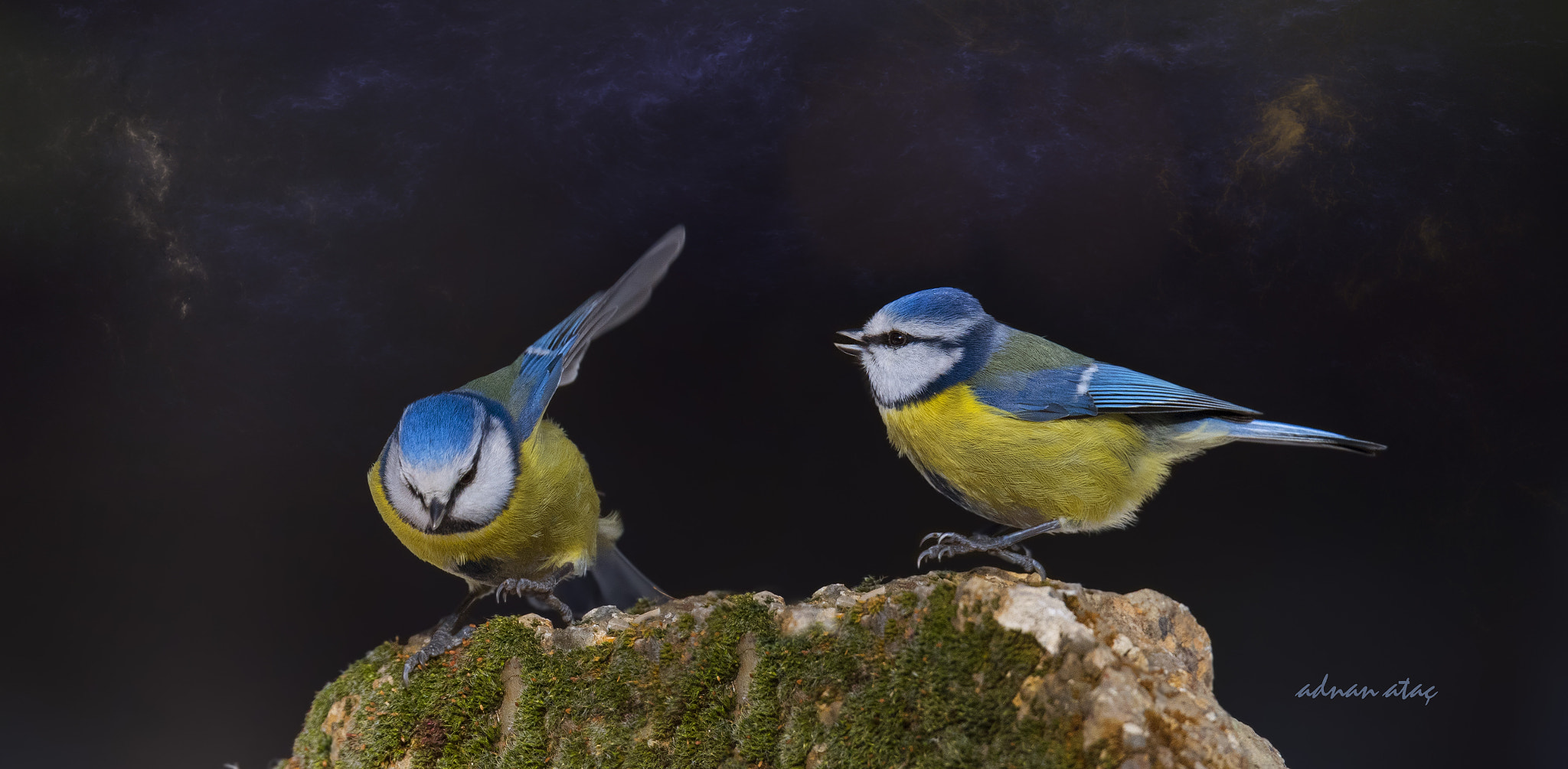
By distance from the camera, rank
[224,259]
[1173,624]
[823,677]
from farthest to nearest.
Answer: [224,259] < [1173,624] < [823,677]

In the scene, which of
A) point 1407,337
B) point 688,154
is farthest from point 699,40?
point 1407,337

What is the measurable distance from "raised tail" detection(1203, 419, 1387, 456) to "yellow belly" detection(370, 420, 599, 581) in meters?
1.72

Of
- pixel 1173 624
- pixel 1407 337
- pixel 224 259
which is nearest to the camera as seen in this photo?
pixel 1173 624

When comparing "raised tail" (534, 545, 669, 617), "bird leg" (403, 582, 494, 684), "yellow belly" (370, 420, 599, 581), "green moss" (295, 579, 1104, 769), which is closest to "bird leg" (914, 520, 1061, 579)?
"green moss" (295, 579, 1104, 769)

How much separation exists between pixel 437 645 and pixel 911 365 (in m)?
1.47

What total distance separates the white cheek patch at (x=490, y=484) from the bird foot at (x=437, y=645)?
13.5 inches

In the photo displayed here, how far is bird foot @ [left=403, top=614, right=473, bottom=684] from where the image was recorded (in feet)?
7.38

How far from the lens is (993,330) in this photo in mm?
2170

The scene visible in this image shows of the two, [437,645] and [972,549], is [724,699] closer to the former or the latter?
[972,549]

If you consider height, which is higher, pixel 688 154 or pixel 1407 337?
pixel 688 154

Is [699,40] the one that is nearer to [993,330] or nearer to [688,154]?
[688,154]

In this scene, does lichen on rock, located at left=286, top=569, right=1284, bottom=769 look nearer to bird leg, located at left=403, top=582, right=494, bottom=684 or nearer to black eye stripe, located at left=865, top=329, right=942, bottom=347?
bird leg, located at left=403, top=582, right=494, bottom=684

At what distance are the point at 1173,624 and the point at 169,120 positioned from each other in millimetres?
3481

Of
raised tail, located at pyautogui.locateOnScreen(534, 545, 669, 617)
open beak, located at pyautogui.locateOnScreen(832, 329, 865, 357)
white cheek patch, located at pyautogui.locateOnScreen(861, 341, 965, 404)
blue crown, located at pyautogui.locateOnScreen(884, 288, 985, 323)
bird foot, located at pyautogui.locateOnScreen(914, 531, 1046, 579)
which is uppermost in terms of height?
blue crown, located at pyautogui.locateOnScreen(884, 288, 985, 323)
